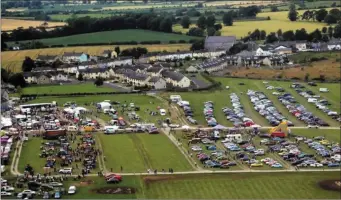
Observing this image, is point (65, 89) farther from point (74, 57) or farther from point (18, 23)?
point (18, 23)

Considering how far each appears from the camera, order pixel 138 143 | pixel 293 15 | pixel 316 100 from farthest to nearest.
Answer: pixel 293 15 < pixel 316 100 < pixel 138 143

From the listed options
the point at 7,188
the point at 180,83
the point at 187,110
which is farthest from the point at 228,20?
the point at 7,188

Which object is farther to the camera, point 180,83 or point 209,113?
point 180,83

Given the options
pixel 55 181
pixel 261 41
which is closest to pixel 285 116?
pixel 55 181

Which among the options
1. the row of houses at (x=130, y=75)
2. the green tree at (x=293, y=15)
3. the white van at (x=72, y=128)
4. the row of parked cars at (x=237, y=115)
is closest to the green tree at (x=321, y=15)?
the green tree at (x=293, y=15)

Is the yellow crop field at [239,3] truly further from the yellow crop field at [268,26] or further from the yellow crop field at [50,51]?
the yellow crop field at [50,51]

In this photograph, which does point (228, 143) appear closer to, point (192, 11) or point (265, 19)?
point (265, 19)

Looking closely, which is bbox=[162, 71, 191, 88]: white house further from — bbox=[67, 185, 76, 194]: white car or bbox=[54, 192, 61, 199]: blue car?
bbox=[54, 192, 61, 199]: blue car
